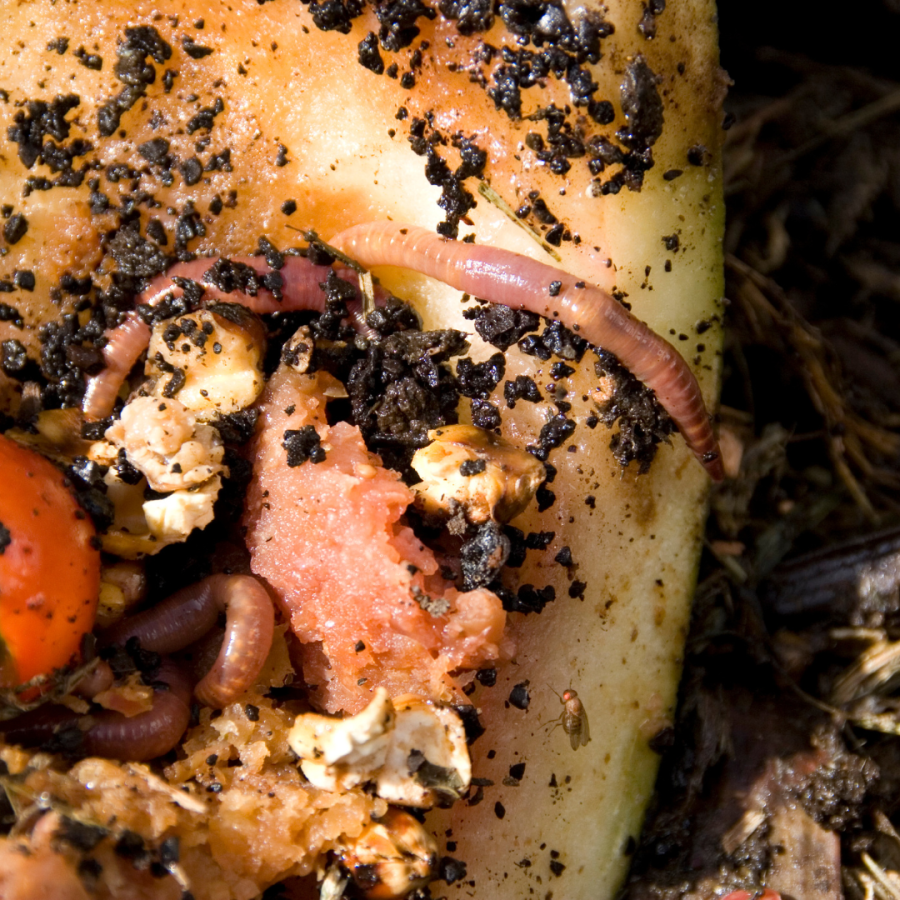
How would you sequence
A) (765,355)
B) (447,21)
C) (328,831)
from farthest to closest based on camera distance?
(765,355), (447,21), (328,831)

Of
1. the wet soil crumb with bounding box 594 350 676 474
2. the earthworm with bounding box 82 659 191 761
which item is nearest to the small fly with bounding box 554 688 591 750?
the wet soil crumb with bounding box 594 350 676 474

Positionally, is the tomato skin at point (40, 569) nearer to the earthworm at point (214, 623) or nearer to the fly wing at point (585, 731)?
the earthworm at point (214, 623)

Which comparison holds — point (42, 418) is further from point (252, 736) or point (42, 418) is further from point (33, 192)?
point (252, 736)

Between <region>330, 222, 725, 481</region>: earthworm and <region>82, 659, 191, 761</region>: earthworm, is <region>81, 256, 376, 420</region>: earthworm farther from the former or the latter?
<region>82, 659, 191, 761</region>: earthworm

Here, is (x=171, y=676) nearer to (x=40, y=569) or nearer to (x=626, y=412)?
(x=40, y=569)

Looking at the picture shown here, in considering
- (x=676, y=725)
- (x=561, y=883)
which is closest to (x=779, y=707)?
(x=676, y=725)

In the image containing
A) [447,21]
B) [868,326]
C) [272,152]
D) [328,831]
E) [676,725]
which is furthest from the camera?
[868,326]

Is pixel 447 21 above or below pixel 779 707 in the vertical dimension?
above
